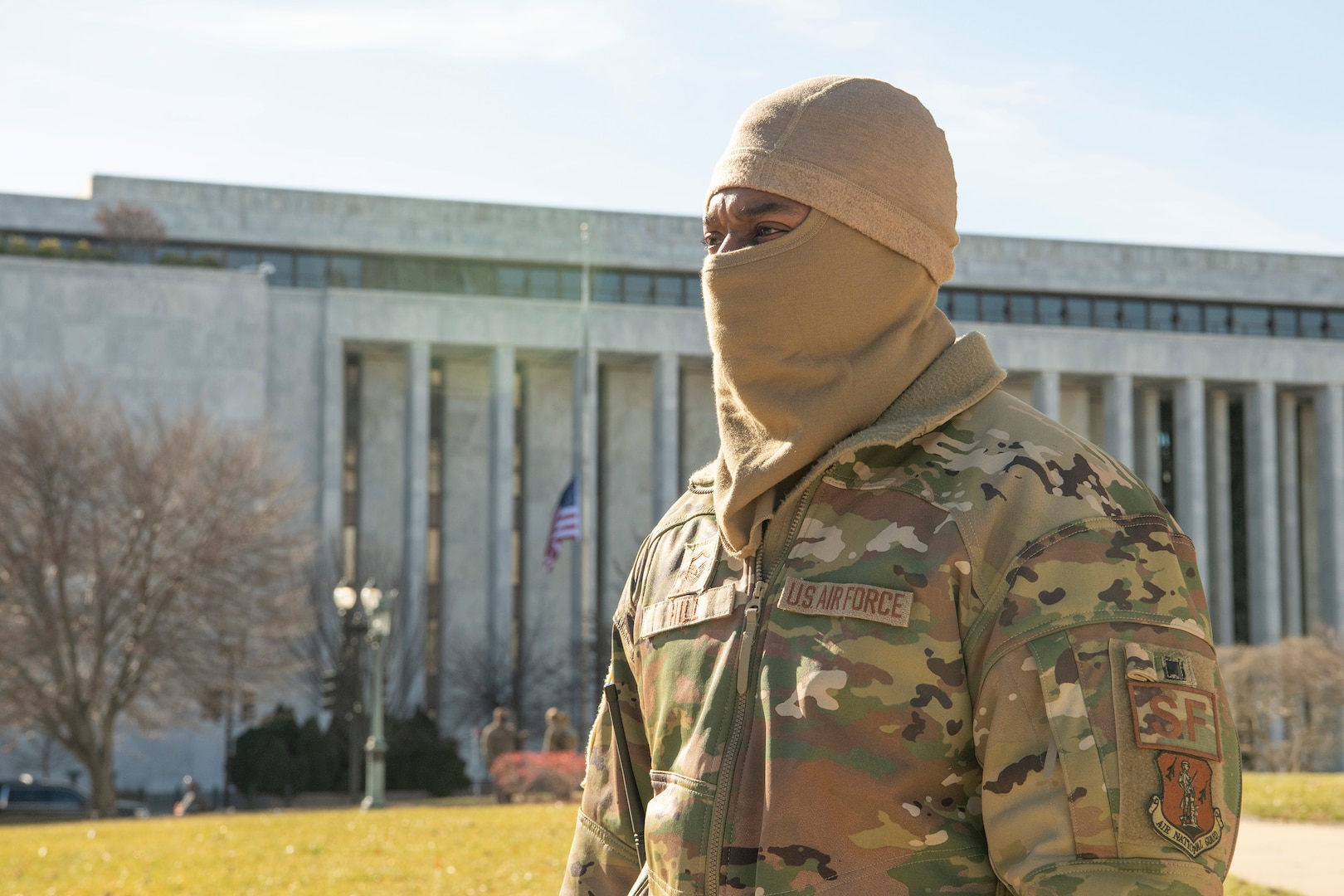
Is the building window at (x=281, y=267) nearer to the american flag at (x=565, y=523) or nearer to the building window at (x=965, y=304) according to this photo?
the american flag at (x=565, y=523)

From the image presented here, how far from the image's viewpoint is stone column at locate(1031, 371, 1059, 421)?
2157 inches

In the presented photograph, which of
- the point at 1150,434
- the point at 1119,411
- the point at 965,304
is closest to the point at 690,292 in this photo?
the point at 965,304

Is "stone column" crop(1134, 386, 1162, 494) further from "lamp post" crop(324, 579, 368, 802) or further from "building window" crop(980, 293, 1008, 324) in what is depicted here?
"lamp post" crop(324, 579, 368, 802)

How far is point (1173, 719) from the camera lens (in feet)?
6.31

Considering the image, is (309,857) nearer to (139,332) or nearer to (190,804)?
(190,804)

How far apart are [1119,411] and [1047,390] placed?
3.04 metres

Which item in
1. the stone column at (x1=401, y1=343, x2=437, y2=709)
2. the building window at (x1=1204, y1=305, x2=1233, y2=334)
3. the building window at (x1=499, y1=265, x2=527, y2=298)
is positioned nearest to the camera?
the stone column at (x1=401, y1=343, x2=437, y2=709)

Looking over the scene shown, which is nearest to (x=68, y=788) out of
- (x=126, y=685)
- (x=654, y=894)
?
(x=126, y=685)

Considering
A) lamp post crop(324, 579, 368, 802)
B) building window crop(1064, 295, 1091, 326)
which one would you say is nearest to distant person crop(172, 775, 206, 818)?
lamp post crop(324, 579, 368, 802)

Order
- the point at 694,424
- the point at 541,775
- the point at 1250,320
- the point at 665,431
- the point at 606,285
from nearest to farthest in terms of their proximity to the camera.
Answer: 1. the point at 541,775
2. the point at 665,431
3. the point at 606,285
4. the point at 694,424
5. the point at 1250,320

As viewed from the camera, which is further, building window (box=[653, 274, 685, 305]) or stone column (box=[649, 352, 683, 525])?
building window (box=[653, 274, 685, 305])

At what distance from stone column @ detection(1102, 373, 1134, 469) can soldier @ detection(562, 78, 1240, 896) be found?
5485cm

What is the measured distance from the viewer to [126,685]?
3108cm

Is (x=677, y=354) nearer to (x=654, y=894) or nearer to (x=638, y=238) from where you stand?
(x=638, y=238)
